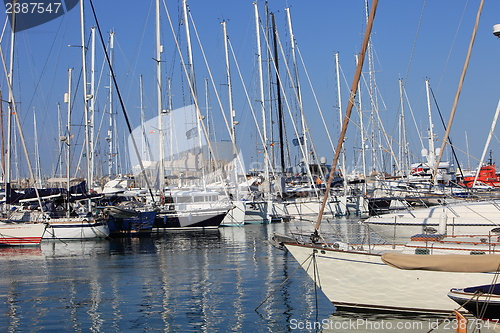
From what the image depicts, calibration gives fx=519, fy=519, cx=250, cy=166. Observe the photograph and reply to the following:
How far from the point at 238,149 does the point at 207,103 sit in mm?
14173

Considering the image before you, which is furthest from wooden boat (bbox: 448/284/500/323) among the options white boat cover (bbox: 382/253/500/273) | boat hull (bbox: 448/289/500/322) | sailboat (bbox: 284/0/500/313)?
sailboat (bbox: 284/0/500/313)

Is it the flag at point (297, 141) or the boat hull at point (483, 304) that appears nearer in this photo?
the boat hull at point (483, 304)

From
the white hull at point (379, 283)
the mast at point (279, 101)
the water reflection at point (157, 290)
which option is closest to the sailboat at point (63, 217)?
the water reflection at point (157, 290)

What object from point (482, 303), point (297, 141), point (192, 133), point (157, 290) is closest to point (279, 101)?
point (297, 141)

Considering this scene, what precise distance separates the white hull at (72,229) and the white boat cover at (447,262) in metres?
25.4

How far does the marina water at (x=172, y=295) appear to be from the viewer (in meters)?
12.8

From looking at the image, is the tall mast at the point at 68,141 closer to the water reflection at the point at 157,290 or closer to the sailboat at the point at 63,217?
the sailboat at the point at 63,217

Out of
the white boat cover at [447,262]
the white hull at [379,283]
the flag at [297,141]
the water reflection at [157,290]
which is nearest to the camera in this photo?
the white boat cover at [447,262]

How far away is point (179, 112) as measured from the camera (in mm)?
47188

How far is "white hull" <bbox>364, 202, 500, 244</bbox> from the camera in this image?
20.7 metres

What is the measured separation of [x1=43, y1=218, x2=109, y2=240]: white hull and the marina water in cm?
592

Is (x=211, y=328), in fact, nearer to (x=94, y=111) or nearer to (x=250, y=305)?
(x=250, y=305)

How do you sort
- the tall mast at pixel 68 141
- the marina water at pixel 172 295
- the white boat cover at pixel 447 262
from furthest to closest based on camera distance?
1. the tall mast at pixel 68 141
2. the marina water at pixel 172 295
3. the white boat cover at pixel 447 262

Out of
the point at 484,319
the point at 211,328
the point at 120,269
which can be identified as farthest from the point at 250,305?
the point at 120,269
